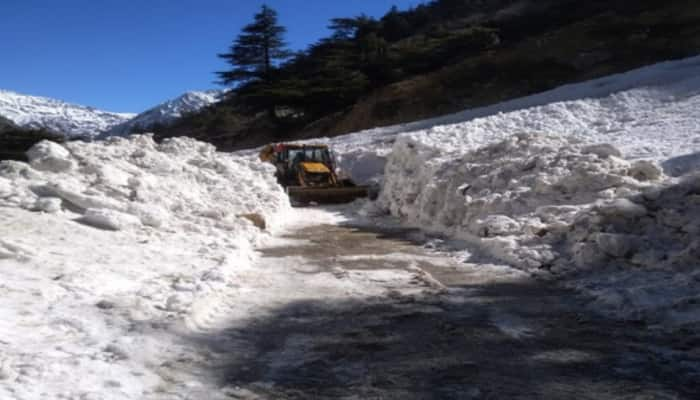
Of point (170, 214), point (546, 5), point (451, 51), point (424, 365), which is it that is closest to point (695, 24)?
point (451, 51)

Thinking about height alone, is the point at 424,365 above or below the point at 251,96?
below

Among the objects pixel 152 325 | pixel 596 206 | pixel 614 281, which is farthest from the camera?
pixel 596 206

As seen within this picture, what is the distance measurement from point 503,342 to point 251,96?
35.4m

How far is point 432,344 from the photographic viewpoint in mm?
4262

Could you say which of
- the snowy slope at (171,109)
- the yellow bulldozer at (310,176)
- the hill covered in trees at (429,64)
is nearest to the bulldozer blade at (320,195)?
the yellow bulldozer at (310,176)

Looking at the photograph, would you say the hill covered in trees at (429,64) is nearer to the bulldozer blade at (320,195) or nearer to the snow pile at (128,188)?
the bulldozer blade at (320,195)

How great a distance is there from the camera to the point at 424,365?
384 centimetres

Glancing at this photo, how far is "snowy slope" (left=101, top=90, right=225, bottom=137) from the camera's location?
60.0m

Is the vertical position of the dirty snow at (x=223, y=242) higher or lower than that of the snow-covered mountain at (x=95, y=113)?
lower

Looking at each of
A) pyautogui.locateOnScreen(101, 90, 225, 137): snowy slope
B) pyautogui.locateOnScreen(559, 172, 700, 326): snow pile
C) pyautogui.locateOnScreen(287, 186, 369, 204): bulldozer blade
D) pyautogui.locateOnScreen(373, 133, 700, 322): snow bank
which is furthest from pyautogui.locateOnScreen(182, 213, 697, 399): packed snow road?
pyautogui.locateOnScreen(101, 90, 225, 137): snowy slope

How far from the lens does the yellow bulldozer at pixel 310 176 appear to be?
53.1 ft

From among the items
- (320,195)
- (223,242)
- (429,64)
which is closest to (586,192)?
(223,242)

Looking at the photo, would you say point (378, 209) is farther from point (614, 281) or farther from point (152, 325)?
point (152, 325)

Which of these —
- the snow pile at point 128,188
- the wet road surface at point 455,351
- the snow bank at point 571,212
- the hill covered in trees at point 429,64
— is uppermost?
the hill covered in trees at point 429,64
